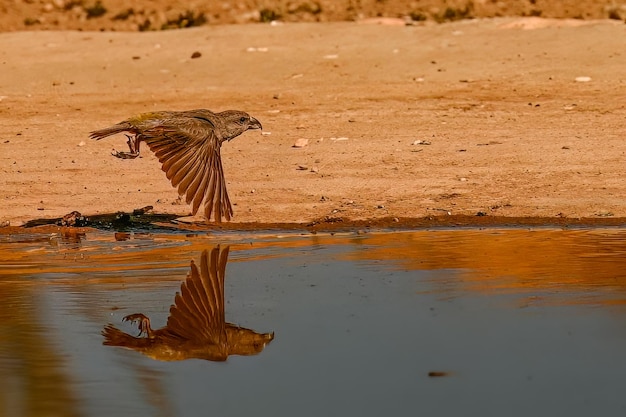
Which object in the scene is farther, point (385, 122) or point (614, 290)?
point (385, 122)

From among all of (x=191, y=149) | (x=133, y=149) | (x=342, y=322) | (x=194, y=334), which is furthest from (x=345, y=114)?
(x=194, y=334)

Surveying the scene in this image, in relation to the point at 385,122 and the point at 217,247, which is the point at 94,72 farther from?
the point at 217,247

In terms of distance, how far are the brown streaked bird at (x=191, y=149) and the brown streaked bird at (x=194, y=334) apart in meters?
1.31

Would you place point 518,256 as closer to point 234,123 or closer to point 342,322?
point 342,322

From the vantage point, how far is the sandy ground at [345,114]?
11.7 meters

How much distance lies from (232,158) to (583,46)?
17.9 feet

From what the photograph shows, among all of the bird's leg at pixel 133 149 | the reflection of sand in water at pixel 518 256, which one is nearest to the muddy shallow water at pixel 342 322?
the reflection of sand in water at pixel 518 256

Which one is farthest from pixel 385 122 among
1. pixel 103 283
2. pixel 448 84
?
pixel 103 283

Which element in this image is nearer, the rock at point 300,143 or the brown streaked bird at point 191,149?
the brown streaked bird at point 191,149

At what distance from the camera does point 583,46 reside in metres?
16.8

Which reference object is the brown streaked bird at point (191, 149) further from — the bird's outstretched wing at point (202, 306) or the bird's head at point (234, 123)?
the bird's outstretched wing at point (202, 306)

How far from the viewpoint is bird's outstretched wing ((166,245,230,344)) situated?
290 inches

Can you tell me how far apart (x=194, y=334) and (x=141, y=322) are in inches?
15.5

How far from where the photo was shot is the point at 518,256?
30.5 ft
